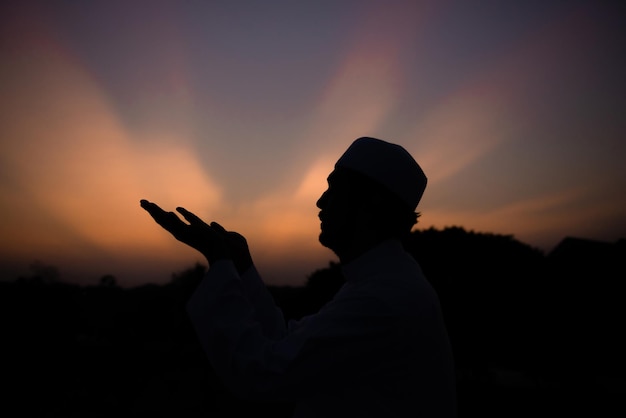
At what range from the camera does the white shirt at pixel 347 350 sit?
5.18 feet

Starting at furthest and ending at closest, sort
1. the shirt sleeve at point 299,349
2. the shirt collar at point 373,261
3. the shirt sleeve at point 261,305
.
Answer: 1. the shirt sleeve at point 261,305
2. the shirt collar at point 373,261
3. the shirt sleeve at point 299,349

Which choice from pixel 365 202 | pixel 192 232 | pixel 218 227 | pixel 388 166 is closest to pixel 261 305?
pixel 218 227

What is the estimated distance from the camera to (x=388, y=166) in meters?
2.31

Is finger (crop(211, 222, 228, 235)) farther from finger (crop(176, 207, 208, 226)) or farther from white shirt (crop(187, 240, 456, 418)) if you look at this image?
white shirt (crop(187, 240, 456, 418))

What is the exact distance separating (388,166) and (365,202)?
0.27 meters

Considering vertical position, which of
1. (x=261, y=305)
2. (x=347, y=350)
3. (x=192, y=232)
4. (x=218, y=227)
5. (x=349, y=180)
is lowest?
(x=347, y=350)

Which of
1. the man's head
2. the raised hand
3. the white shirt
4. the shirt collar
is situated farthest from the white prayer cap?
the raised hand

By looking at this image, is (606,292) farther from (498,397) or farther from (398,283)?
(398,283)

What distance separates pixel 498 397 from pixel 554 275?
5982 millimetres

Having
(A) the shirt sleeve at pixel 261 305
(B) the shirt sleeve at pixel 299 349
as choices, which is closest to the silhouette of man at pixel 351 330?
(B) the shirt sleeve at pixel 299 349

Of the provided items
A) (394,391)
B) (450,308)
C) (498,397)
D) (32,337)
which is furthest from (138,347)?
(394,391)

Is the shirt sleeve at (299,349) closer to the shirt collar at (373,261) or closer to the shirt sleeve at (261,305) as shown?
the shirt collar at (373,261)

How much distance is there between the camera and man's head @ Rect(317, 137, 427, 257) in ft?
7.27

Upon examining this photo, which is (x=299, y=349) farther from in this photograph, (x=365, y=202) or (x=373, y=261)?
(x=365, y=202)
